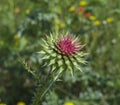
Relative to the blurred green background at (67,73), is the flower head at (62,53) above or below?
below

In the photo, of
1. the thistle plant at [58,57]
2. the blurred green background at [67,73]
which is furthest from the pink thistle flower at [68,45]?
the blurred green background at [67,73]

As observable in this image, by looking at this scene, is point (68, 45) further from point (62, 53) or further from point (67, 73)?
point (67, 73)

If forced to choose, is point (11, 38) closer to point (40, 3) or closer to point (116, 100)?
point (40, 3)

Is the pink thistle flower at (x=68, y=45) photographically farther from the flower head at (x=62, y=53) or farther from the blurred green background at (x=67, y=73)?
the blurred green background at (x=67, y=73)

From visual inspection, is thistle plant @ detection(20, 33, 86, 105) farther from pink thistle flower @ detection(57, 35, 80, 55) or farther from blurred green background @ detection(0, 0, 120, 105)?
blurred green background @ detection(0, 0, 120, 105)

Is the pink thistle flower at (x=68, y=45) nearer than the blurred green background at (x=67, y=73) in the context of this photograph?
Yes

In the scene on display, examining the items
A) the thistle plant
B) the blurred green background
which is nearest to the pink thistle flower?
the thistle plant

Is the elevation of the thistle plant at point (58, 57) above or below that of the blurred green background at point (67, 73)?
below
